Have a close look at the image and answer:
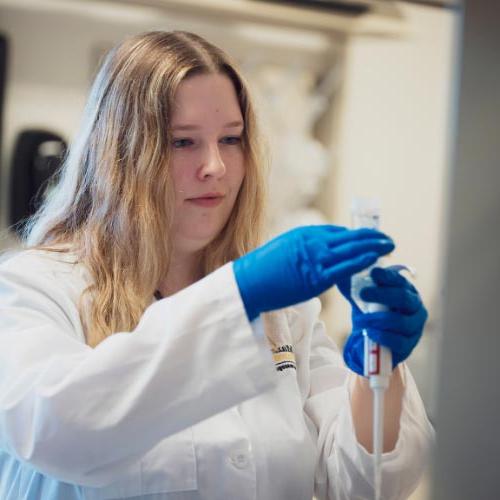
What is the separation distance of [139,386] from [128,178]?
1.32 ft

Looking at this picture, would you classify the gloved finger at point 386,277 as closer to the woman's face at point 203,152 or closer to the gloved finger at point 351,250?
the gloved finger at point 351,250

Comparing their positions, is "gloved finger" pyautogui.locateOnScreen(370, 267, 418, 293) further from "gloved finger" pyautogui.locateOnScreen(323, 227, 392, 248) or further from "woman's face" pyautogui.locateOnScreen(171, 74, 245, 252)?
"woman's face" pyautogui.locateOnScreen(171, 74, 245, 252)

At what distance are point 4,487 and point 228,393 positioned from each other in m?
0.44

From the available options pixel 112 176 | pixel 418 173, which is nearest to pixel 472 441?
pixel 112 176

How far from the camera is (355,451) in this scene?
1.02 metres

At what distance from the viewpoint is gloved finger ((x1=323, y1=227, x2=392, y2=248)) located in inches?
31.4

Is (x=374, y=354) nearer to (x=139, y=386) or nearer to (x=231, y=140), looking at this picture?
(x=139, y=386)

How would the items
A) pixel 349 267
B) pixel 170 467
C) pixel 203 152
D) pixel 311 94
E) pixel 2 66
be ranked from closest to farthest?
1. pixel 349 267
2. pixel 170 467
3. pixel 203 152
4. pixel 2 66
5. pixel 311 94

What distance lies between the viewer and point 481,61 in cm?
49

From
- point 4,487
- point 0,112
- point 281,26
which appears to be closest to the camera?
point 4,487

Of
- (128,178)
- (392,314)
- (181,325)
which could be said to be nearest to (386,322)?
(392,314)

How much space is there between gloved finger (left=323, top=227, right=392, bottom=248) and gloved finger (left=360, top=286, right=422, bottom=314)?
0.06m

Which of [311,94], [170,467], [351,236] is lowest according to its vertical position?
[170,467]

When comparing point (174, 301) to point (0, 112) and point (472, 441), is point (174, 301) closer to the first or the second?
point (472, 441)
